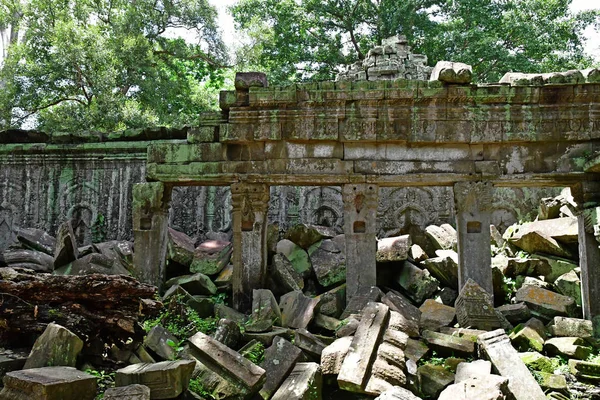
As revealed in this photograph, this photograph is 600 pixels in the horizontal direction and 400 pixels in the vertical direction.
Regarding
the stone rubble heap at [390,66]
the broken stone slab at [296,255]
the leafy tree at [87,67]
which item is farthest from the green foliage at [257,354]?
the leafy tree at [87,67]

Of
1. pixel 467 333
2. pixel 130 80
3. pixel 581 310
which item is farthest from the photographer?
pixel 130 80

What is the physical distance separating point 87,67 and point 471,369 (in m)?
12.0

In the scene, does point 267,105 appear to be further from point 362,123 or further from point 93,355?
point 93,355

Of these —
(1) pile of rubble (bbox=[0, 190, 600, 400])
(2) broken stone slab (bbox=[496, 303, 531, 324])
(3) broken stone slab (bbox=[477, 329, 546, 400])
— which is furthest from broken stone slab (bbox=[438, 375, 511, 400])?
(2) broken stone slab (bbox=[496, 303, 531, 324])

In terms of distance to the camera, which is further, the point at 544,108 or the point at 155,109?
the point at 155,109

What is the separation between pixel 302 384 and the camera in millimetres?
4426

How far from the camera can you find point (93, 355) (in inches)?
187

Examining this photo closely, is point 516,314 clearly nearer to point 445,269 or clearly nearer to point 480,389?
point 445,269

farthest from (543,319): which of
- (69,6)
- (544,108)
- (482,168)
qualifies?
(69,6)

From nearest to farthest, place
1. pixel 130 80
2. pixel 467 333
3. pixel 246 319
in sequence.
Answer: pixel 467 333 < pixel 246 319 < pixel 130 80

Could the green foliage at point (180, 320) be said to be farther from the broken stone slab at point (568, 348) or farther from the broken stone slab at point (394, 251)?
the broken stone slab at point (568, 348)

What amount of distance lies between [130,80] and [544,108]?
10.9m

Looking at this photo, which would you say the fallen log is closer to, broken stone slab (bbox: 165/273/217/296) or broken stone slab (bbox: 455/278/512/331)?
broken stone slab (bbox: 165/273/217/296)

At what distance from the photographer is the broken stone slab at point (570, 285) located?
7.16 m
